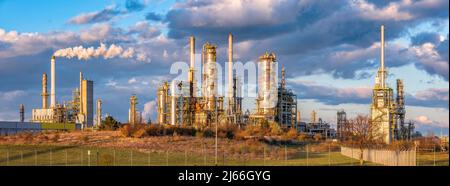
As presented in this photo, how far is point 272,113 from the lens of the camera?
10081 centimetres

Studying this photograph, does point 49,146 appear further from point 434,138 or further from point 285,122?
point 434,138

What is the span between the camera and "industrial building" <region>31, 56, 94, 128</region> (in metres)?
113

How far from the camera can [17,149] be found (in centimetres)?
6550

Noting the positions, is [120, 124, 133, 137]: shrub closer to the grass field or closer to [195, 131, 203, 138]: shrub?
the grass field

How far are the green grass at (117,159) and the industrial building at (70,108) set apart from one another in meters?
44.7

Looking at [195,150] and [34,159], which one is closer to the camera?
[34,159]

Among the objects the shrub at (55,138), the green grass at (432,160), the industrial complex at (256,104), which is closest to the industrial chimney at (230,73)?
the industrial complex at (256,104)

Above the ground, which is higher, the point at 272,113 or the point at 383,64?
the point at 383,64

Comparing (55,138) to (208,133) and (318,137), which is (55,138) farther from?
Answer: (318,137)

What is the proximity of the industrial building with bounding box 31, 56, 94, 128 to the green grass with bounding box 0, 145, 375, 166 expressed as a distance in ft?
147

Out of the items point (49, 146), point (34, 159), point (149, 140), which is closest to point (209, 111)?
point (149, 140)
